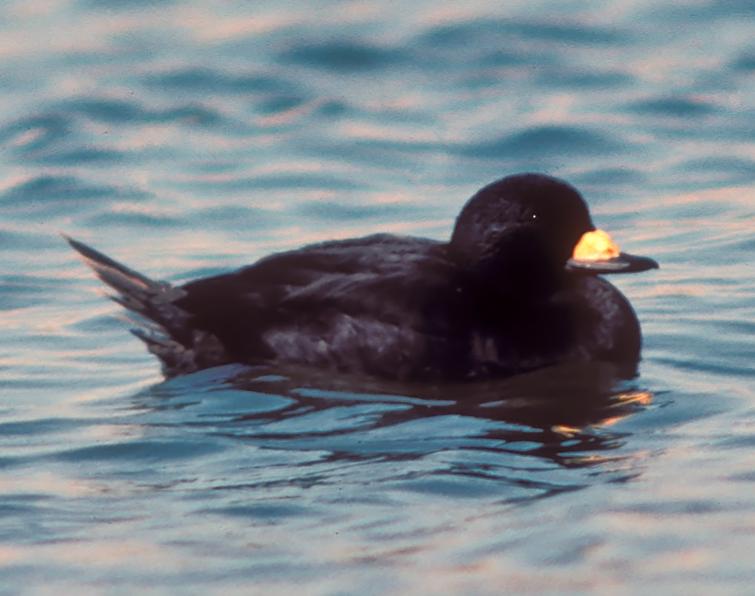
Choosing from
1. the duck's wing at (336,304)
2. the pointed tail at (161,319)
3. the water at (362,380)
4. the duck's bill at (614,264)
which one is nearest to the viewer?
the water at (362,380)

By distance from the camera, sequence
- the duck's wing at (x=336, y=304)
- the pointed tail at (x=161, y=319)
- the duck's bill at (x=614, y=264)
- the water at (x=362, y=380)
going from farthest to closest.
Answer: the pointed tail at (x=161, y=319)
the duck's bill at (x=614, y=264)
the duck's wing at (x=336, y=304)
the water at (x=362, y=380)

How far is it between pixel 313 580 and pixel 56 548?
741 millimetres

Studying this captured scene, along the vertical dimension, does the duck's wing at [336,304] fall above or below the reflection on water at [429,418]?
above

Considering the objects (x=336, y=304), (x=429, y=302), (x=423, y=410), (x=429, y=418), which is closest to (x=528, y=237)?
(x=429, y=302)

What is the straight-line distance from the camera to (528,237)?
275 inches

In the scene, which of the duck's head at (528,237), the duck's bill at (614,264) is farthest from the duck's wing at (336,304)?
the duck's bill at (614,264)

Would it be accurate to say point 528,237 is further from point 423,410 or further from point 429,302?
point 423,410

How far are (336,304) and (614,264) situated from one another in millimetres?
1057

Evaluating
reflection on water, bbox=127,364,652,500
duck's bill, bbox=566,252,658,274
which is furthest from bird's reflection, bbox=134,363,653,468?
duck's bill, bbox=566,252,658,274

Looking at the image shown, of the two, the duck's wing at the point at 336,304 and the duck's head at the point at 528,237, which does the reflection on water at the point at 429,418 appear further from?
the duck's head at the point at 528,237

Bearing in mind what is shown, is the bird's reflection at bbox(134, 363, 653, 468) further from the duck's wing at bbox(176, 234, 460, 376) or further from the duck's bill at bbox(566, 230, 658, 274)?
the duck's bill at bbox(566, 230, 658, 274)

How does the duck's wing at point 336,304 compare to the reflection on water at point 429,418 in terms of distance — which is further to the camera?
the duck's wing at point 336,304

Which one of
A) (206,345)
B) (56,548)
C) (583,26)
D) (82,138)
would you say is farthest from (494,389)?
(583,26)

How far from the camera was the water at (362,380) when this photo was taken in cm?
467
